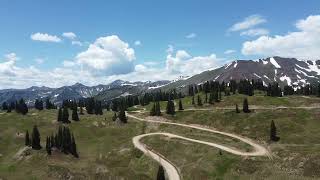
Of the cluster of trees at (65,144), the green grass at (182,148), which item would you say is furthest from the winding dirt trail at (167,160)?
the cluster of trees at (65,144)

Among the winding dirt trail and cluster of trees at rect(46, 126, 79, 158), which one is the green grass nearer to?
the winding dirt trail

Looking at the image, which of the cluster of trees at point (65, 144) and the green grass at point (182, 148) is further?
the cluster of trees at point (65, 144)

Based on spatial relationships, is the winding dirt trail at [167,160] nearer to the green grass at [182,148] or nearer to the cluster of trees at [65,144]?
the green grass at [182,148]

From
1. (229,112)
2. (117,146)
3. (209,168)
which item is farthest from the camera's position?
(229,112)

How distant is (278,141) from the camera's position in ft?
419

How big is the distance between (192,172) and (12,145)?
81.3m

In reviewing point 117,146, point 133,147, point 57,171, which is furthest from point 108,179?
point 117,146

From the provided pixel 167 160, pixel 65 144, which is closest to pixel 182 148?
pixel 167 160

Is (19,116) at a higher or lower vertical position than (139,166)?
higher

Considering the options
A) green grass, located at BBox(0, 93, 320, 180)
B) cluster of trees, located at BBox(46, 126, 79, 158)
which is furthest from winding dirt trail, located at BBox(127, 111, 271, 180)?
cluster of trees, located at BBox(46, 126, 79, 158)

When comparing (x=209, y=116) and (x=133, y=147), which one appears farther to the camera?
(x=209, y=116)

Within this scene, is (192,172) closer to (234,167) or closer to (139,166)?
(234,167)

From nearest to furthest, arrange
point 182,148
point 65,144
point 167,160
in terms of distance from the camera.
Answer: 1. point 167,160
2. point 182,148
3. point 65,144

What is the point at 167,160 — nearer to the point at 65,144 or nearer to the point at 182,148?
the point at 182,148
